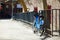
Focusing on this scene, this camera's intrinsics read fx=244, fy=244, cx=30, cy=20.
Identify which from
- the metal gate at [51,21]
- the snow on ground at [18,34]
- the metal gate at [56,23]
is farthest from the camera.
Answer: the metal gate at [51,21]

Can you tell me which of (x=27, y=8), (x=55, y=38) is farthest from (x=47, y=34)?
(x=27, y=8)

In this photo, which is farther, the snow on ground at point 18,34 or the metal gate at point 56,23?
the snow on ground at point 18,34

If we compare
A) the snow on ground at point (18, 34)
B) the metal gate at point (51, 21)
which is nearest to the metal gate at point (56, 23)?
the metal gate at point (51, 21)

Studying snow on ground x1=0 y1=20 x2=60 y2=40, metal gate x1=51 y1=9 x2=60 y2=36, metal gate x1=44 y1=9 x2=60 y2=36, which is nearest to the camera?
metal gate x1=51 y1=9 x2=60 y2=36

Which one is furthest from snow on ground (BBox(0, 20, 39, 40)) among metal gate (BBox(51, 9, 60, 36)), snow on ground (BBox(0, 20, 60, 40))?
metal gate (BBox(51, 9, 60, 36))

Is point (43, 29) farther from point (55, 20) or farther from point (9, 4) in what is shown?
point (9, 4)

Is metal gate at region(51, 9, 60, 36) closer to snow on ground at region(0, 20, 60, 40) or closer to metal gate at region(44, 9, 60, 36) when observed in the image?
metal gate at region(44, 9, 60, 36)

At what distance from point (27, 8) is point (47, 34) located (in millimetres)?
21837

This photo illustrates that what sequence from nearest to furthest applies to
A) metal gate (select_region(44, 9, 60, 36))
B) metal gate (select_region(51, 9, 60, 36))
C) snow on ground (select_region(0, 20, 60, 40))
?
metal gate (select_region(51, 9, 60, 36)) → snow on ground (select_region(0, 20, 60, 40)) → metal gate (select_region(44, 9, 60, 36))

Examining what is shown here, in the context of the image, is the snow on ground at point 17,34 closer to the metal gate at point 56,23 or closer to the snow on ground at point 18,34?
the snow on ground at point 18,34

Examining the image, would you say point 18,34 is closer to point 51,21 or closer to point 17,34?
point 17,34

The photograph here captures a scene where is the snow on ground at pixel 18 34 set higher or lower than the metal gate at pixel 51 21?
lower

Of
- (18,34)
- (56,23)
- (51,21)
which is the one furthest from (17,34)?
(56,23)

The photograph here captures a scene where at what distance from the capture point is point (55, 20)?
16875 millimetres
